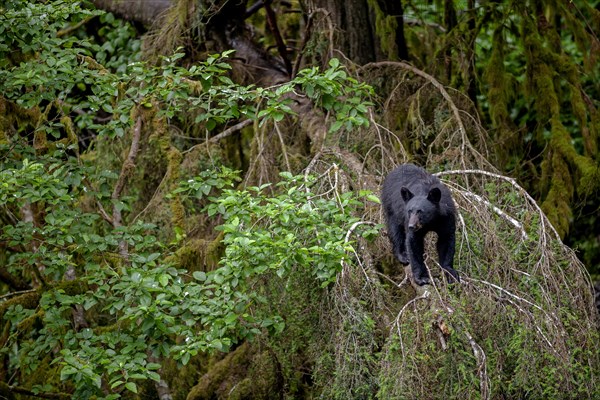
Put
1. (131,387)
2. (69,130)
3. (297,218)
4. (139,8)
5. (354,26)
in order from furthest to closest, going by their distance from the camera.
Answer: (139,8)
(354,26)
(69,130)
(131,387)
(297,218)

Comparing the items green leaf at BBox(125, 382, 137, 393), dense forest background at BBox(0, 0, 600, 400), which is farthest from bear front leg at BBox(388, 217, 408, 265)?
green leaf at BBox(125, 382, 137, 393)

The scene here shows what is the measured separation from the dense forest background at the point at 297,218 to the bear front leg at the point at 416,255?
94 millimetres

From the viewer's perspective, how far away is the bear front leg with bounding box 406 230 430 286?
5125 mm

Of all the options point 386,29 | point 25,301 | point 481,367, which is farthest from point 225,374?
point 386,29

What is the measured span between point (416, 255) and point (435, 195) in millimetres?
365

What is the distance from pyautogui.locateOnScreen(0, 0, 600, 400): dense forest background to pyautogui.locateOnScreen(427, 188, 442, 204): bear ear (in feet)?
1.02

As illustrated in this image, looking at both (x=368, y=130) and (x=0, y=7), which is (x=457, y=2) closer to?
(x=368, y=130)

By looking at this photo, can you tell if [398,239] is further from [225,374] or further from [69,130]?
[69,130]

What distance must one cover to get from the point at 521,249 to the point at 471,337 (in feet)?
3.10

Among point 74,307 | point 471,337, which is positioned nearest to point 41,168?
point 74,307

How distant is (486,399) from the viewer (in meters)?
4.49

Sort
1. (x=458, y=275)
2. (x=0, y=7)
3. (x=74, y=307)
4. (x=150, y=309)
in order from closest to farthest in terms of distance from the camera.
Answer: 1. (x=458, y=275)
2. (x=150, y=309)
3. (x=0, y=7)
4. (x=74, y=307)

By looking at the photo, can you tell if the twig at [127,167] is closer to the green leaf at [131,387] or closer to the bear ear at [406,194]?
the green leaf at [131,387]

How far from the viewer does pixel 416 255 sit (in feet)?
17.2
